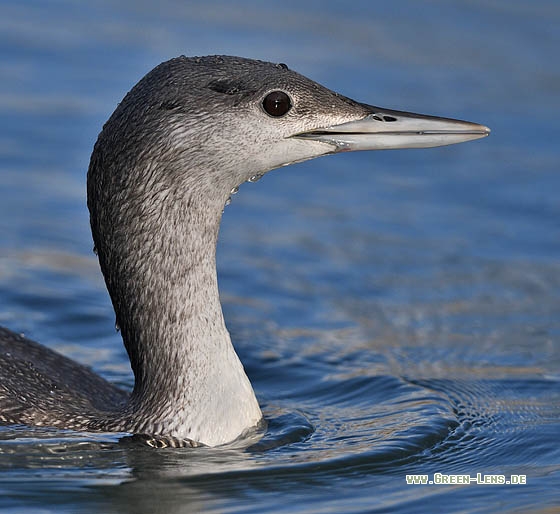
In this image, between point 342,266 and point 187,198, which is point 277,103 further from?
point 342,266

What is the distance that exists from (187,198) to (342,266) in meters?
3.48

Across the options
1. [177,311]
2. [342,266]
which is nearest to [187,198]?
[177,311]

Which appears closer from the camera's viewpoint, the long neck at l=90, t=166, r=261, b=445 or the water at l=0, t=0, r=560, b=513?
the water at l=0, t=0, r=560, b=513

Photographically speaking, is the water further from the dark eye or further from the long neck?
the dark eye

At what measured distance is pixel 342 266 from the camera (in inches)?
410

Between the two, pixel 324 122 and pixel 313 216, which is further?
pixel 313 216

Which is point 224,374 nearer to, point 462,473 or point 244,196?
point 462,473

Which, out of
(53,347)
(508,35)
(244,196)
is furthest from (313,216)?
(508,35)

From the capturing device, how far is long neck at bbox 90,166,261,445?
7102 millimetres

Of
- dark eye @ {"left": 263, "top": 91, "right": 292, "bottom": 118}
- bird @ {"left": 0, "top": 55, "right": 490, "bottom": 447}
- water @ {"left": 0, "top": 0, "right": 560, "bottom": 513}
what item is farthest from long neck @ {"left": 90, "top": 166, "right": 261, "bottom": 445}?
dark eye @ {"left": 263, "top": 91, "right": 292, "bottom": 118}

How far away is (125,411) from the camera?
24.1 ft

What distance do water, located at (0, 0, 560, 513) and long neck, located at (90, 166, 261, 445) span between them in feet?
0.62

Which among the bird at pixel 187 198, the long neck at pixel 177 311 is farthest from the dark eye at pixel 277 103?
the long neck at pixel 177 311

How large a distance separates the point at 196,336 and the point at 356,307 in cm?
283
